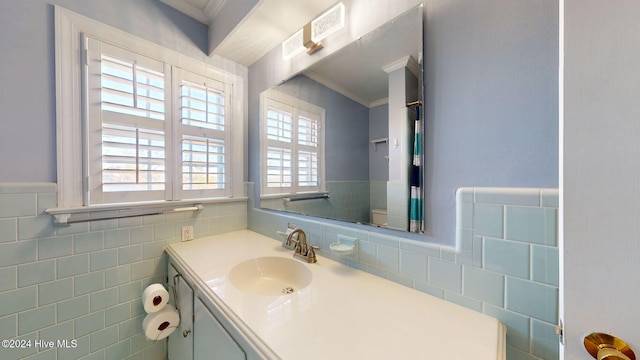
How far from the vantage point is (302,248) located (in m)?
1.23

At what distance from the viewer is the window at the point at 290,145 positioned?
4.61ft

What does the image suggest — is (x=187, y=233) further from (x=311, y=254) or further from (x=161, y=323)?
(x=311, y=254)

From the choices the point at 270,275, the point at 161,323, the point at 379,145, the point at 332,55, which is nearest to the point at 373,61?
the point at 332,55

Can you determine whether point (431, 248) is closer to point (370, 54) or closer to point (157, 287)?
point (370, 54)

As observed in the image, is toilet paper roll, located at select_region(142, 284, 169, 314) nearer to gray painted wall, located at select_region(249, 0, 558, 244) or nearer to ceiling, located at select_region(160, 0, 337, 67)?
gray painted wall, located at select_region(249, 0, 558, 244)

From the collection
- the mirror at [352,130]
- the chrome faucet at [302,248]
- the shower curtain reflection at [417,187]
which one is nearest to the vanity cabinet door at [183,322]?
the chrome faucet at [302,248]

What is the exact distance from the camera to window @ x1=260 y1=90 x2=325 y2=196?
4.61ft

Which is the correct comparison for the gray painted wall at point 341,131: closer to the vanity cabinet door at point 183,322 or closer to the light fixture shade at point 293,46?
the light fixture shade at point 293,46

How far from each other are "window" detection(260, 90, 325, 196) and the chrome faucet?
304mm

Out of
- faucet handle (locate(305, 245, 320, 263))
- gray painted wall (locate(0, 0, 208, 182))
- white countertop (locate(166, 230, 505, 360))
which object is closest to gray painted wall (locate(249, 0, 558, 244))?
white countertop (locate(166, 230, 505, 360))

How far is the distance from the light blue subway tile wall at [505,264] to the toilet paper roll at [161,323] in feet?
4.11

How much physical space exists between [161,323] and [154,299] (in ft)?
0.50
